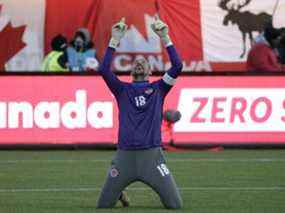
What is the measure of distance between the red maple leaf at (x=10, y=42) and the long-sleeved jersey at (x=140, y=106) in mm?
13168

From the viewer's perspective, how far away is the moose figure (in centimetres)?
2659

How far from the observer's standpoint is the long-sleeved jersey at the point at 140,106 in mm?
13141

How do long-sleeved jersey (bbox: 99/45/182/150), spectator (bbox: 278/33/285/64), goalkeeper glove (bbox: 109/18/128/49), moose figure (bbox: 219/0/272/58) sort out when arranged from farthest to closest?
1. moose figure (bbox: 219/0/272/58)
2. spectator (bbox: 278/33/285/64)
3. long-sleeved jersey (bbox: 99/45/182/150)
4. goalkeeper glove (bbox: 109/18/128/49)

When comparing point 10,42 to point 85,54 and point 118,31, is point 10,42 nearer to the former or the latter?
point 85,54

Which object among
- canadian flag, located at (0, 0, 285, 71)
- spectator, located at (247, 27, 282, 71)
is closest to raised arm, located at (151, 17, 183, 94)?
spectator, located at (247, 27, 282, 71)

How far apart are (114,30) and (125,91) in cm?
79

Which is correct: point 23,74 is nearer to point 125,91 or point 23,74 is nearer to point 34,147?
point 34,147

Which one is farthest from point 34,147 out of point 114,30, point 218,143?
point 114,30

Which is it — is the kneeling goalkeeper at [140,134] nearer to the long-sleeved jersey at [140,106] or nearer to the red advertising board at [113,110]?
the long-sleeved jersey at [140,106]

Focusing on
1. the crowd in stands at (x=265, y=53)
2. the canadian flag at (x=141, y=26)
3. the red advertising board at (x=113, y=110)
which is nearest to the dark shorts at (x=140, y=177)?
the red advertising board at (x=113, y=110)

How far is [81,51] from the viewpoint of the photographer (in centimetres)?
2441

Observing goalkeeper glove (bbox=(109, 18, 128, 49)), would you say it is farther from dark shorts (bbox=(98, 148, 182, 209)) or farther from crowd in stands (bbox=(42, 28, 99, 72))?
crowd in stands (bbox=(42, 28, 99, 72))

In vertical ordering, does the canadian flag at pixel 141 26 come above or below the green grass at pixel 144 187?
above

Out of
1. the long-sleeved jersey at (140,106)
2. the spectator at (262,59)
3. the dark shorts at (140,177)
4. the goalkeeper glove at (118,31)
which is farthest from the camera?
the spectator at (262,59)
